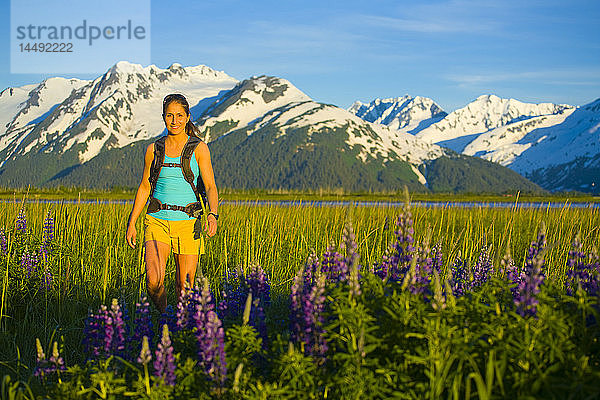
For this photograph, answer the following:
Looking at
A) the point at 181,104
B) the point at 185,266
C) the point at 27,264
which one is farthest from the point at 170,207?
the point at 27,264

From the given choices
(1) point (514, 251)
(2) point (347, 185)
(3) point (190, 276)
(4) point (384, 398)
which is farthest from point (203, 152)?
(2) point (347, 185)

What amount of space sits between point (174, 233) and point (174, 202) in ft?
1.09

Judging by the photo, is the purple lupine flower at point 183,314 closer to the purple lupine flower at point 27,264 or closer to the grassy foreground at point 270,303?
the grassy foreground at point 270,303

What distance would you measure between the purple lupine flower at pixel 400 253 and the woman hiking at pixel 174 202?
7.27 feet

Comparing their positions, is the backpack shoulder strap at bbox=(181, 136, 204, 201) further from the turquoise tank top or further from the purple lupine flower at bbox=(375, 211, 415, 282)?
the purple lupine flower at bbox=(375, 211, 415, 282)

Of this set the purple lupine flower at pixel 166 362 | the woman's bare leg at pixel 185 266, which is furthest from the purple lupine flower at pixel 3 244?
the purple lupine flower at pixel 166 362

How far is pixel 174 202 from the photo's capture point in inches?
203

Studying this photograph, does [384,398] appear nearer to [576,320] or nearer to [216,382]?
[216,382]

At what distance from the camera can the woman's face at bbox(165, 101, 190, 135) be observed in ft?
17.1

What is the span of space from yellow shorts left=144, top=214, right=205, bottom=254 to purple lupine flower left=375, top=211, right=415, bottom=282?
2403mm

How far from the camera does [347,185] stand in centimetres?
16938

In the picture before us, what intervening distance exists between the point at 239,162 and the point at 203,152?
182 m

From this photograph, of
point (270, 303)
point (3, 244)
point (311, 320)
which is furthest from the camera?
point (3, 244)

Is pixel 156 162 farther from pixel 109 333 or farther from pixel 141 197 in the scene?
pixel 109 333
